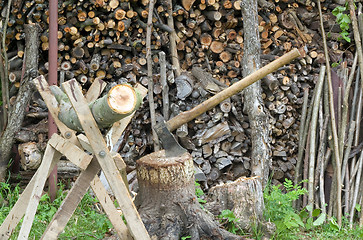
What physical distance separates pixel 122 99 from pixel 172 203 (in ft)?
4.09

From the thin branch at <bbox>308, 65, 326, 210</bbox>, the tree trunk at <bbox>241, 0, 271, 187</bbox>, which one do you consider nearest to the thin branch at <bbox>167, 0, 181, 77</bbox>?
the tree trunk at <bbox>241, 0, 271, 187</bbox>

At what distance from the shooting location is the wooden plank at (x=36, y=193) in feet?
9.20

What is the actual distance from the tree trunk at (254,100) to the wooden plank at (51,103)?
2339mm

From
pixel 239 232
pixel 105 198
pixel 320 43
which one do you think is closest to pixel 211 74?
pixel 320 43

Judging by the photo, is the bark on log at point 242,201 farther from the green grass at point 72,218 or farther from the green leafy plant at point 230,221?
the green grass at point 72,218

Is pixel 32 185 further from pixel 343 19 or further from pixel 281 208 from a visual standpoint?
pixel 343 19

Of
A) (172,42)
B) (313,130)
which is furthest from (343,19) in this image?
(172,42)

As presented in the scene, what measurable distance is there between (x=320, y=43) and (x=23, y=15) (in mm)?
3776

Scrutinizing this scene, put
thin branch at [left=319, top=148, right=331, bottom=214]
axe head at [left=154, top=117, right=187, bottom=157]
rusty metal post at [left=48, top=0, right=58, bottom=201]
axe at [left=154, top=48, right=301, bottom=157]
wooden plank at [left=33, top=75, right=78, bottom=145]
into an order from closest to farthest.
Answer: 1. wooden plank at [left=33, top=75, right=78, bottom=145]
2. axe head at [left=154, top=117, right=187, bottom=157]
3. axe at [left=154, top=48, right=301, bottom=157]
4. rusty metal post at [left=48, top=0, right=58, bottom=201]
5. thin branch at [left=319, top=148, right=331, bottom=214]

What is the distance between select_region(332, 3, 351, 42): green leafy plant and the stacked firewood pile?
29 centimetres

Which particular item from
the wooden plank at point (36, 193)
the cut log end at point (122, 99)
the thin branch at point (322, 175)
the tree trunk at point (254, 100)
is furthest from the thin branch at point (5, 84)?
the thin branch at point (322, 175)

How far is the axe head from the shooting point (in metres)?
3.25

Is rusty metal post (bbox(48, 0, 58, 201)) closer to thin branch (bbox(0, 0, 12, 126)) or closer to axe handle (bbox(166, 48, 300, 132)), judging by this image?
thin branch (bbox(0, 0, 12, 126))

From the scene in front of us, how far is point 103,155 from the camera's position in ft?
8.87
